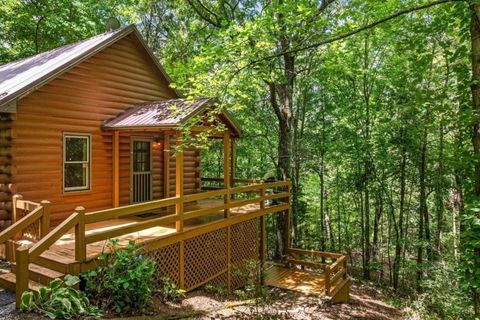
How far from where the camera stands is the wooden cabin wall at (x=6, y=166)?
7.26 metres

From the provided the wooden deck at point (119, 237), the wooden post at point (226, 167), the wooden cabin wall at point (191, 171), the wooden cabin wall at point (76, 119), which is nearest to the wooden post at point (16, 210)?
the wooden cabin wall at point (76, 119)

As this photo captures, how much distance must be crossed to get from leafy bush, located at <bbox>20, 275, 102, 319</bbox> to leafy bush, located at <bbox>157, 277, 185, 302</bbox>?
1.94 m

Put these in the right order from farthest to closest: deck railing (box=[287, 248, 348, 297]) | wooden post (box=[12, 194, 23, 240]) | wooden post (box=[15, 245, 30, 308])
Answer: deck railing (box=[287, 248, 348, 297]) → wooden post (box=[12, 194, 23, 240]) → wooden post (box=[15, 245, 30, 308])

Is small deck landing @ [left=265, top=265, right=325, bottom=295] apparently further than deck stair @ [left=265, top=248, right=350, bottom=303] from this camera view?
Yes

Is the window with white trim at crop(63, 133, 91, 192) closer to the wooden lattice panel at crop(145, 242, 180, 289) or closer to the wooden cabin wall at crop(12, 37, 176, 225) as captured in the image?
the wooden cabin wall at crop(12, 37, 176, 225)

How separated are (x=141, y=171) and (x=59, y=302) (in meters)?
6.24

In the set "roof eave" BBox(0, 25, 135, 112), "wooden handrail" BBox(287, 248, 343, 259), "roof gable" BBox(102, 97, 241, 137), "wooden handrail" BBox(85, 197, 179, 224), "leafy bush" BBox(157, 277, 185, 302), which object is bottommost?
"wooden handrail" BBox(287, 248, 343, 259)

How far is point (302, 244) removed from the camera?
60.7ft

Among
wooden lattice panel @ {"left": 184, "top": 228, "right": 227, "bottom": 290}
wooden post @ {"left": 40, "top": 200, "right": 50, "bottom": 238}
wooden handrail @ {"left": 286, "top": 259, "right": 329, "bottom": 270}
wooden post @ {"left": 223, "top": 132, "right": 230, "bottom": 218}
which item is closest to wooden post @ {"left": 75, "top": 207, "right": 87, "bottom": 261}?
wooden post @ {"left": 40, "top": 200, "right": 50, "bottom": 238}

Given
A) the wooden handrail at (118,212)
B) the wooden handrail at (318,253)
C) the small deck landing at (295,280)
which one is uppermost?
the wooden handrail at (118,212)

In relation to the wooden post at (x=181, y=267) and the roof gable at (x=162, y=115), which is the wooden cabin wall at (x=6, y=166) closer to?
the roof gable at (x=162, y=115)

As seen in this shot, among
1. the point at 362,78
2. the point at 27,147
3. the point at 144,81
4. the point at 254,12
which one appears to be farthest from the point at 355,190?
the point at 27,147

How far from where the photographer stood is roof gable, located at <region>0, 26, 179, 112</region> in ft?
23.5

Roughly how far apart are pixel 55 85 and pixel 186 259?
5.32m
